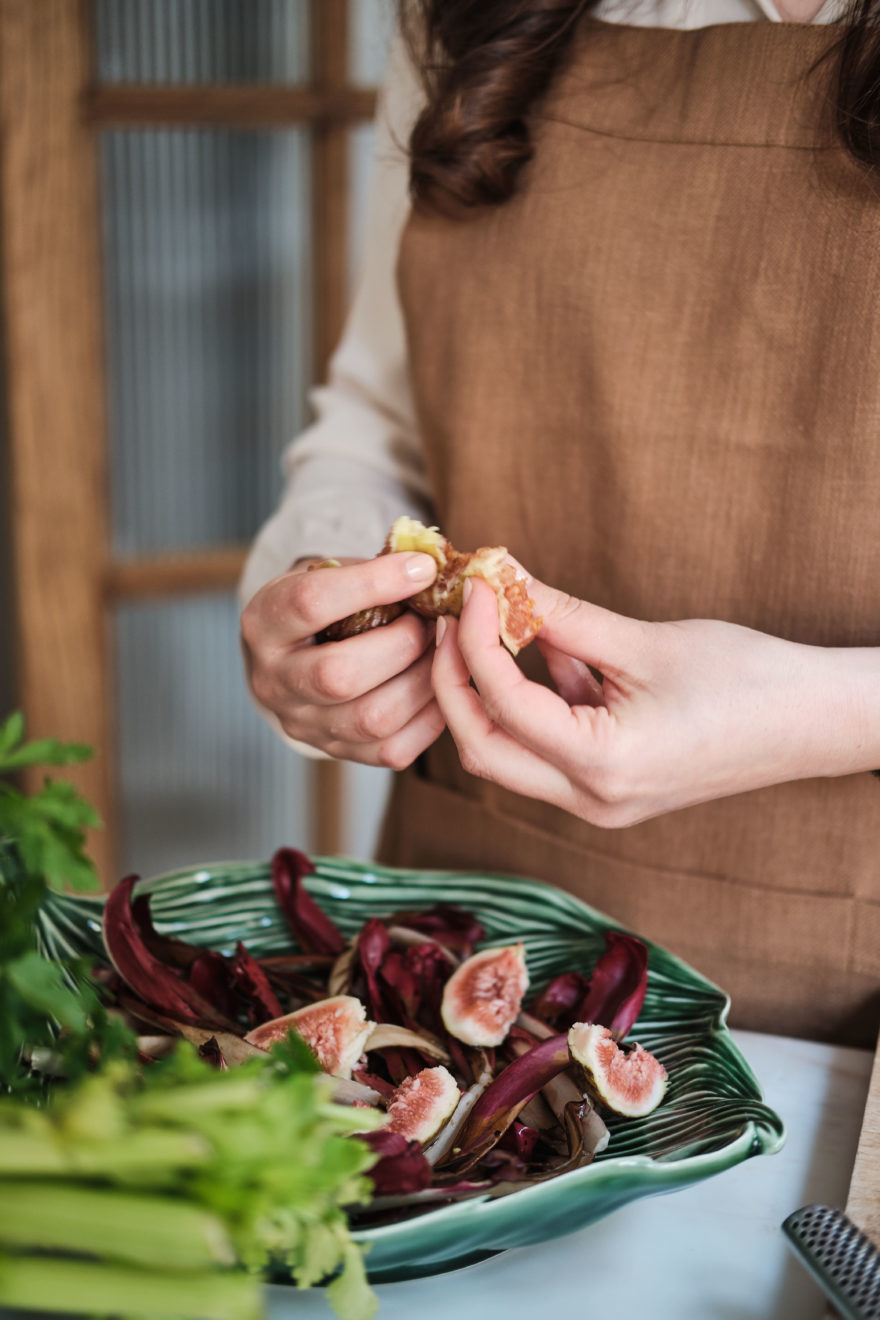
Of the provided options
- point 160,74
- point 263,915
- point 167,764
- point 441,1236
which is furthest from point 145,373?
point 441,1236

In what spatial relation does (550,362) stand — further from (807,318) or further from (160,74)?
(160,74)

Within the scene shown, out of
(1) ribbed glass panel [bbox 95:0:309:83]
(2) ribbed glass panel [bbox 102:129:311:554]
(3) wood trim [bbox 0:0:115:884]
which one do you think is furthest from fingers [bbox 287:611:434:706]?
(1) ribbed glass panel [bbox 95:0:309:83]

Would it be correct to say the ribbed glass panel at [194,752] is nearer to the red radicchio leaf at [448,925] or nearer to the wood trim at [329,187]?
the wood trim at [329,187]

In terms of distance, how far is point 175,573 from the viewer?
7.29 feet

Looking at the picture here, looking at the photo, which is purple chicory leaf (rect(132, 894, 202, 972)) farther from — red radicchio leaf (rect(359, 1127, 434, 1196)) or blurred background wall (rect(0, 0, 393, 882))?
blurred background wall (rect(0, 0, 393, 882))

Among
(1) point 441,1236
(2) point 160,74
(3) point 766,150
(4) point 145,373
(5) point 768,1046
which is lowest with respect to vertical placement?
(5) point 768,1046

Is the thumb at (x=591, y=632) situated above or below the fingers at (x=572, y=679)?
above

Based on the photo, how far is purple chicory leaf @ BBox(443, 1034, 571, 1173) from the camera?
69cm

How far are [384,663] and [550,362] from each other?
0.36 meters

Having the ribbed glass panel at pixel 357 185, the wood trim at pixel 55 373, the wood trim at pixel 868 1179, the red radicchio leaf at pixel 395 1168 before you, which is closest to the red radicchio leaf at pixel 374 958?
the red radicchio leaf at pixel 395 1168

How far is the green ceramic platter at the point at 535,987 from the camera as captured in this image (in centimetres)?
59

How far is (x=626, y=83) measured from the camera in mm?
1007

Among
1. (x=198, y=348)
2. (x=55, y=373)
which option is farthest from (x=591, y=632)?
(x=198, y=348)

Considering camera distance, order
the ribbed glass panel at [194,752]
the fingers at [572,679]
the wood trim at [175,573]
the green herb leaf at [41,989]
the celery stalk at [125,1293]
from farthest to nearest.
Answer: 1. the ribbed glass panel at [194,752]
2. the wood trim at [175,573]
3. the fingers at [572,679]
4. the green herb leaf at [41,989]
5. the celery stalk at [125,1293]
